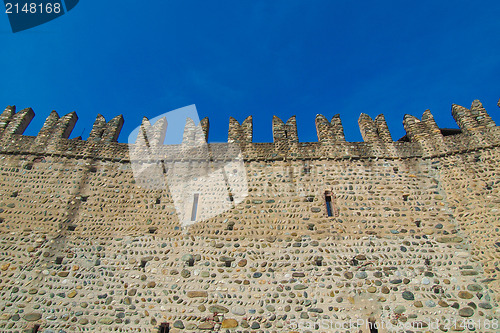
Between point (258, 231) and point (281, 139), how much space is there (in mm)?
2694

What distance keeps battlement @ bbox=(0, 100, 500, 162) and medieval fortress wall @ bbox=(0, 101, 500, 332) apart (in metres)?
0.04

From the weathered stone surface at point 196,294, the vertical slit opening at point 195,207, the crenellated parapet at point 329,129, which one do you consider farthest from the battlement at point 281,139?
the weathered stone surface at point 196,294

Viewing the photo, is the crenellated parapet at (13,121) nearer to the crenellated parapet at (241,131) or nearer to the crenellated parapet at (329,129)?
the crenellated parapet at (241,131)

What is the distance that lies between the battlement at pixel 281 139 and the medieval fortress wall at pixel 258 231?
0.04m

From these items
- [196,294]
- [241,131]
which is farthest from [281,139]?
[196,294]

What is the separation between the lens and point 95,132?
7.84 metres

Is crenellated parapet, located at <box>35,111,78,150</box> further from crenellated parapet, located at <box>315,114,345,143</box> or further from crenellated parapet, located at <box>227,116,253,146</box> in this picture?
crenellated parapet, located at <box>315,114,345,143</box>

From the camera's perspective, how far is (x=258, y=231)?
6.16 metres

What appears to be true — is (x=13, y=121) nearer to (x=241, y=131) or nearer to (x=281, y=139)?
(x=241, y=131)

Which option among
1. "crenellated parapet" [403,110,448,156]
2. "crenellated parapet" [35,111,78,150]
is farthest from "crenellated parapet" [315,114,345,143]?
"crenellated parapet" [35,111,78,150]

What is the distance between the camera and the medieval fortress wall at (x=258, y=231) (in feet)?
16.8

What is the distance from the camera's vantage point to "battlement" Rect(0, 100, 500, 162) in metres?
7.13

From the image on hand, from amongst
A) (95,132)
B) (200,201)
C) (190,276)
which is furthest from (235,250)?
(95,132)

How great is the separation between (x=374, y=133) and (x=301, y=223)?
343 centimetres
